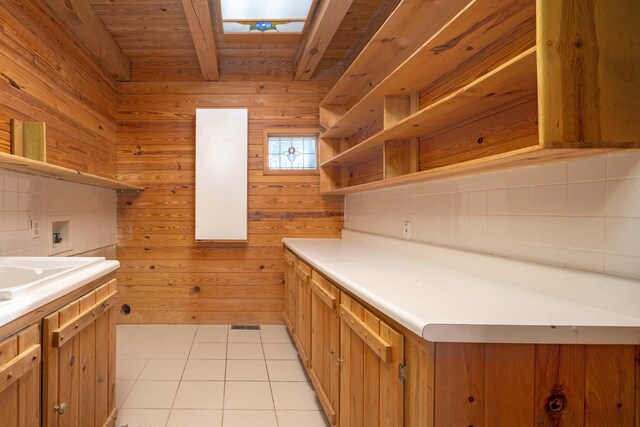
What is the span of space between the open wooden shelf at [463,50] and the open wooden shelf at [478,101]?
0.64 feet

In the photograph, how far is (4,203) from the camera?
1854 millimetres

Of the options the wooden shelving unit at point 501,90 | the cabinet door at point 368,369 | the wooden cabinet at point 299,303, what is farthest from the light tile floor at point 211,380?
the wooden shelving unit at point 501,90

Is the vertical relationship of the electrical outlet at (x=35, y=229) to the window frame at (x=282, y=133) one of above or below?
below

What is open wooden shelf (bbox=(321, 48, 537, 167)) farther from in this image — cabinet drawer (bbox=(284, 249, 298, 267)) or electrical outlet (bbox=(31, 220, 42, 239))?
electrical outlet (bbox=(31, 220, 42, 239))

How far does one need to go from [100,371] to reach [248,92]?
2781 mm

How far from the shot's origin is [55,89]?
2.38 m

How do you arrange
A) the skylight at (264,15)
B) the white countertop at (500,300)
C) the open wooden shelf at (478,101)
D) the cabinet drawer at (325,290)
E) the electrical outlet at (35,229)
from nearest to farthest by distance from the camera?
the white countertop at (500,300)
the open wooden shelf at (478,101)
the cabinet drawer at (325,290)
the electrical outlet at (35,229)
the skylight at (264,15)

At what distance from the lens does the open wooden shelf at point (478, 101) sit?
1053 mm

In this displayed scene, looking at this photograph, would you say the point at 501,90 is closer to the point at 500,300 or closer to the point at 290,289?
the point at 500,300

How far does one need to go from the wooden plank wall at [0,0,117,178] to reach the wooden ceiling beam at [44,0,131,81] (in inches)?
2.5

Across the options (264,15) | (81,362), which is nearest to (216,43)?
(264,15)

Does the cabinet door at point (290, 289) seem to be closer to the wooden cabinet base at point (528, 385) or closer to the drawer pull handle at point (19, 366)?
the drawer pull handle at point (19, 366)

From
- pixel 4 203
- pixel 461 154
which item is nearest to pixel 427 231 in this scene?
pixel 461 154

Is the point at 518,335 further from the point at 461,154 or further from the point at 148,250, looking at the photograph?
the point at 148,250
